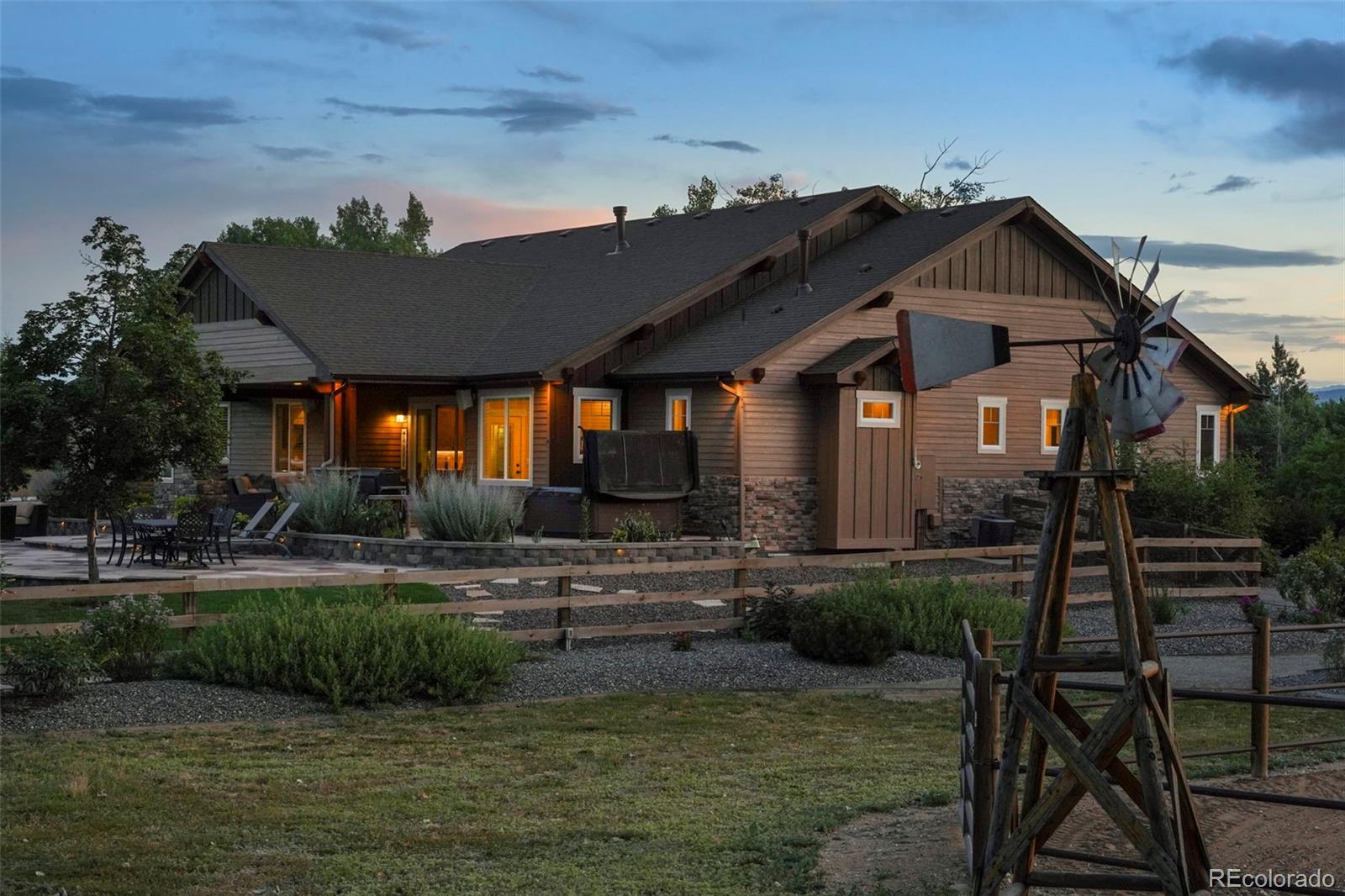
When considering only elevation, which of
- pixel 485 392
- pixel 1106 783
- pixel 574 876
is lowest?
pixel 574 876

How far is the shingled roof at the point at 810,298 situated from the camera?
26391 mm

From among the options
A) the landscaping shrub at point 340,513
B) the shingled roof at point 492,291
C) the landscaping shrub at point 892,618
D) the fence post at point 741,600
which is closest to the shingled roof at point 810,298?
the shingled roof at point 492,291

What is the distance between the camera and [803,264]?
1133 inches

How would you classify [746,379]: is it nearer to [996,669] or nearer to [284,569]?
[284,569]

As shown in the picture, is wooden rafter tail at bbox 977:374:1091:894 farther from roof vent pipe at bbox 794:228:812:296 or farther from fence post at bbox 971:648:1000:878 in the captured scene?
roof vent pipe at bbox 794:228:812:296

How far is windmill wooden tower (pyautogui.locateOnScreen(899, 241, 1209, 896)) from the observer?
6559 millimetres

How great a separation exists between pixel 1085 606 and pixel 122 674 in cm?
1213

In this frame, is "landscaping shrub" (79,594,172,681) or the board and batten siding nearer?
"landscaping shrub" (79,594,172,681)

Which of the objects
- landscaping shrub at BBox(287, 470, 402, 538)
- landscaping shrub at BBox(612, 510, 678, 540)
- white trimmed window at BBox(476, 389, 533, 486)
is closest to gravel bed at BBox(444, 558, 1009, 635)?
landscaping shrub at BBox(612, 510, 678, 540)

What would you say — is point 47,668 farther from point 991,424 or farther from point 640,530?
point 991,424

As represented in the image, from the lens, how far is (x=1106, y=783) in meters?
6.55

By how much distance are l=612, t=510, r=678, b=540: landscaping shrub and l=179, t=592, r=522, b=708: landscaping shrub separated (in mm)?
10792

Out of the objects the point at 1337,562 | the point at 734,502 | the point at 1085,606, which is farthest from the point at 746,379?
the point at 1337,562

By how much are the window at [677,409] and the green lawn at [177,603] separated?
8.10 meters
